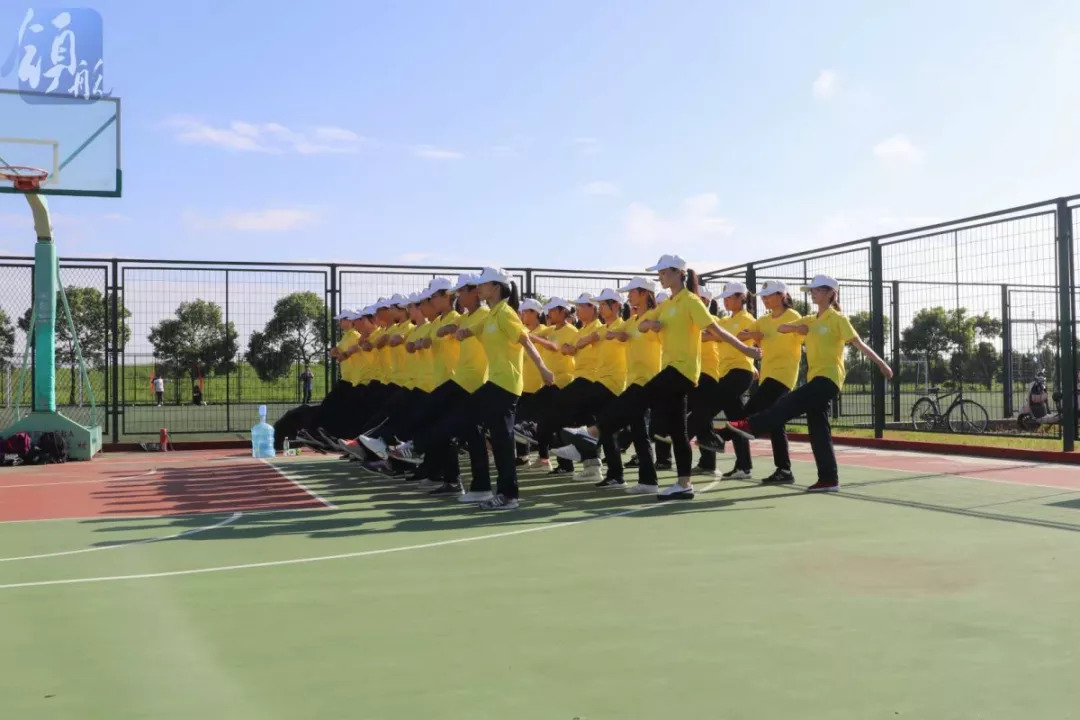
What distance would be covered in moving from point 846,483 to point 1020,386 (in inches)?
479

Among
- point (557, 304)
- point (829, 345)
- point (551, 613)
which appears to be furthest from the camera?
point (557, 304)

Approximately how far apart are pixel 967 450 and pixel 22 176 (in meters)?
13.3

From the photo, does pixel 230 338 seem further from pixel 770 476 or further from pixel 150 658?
pixel 150 658

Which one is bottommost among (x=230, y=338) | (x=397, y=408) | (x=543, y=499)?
(x=543, y=499)

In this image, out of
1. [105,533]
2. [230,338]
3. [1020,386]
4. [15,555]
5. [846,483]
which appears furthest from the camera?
[1020,386]

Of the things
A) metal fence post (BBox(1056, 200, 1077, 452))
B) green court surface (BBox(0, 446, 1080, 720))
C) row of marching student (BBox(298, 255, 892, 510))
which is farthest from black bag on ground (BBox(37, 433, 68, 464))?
metal fence post (BBox(1056, 200, 1077, 452))

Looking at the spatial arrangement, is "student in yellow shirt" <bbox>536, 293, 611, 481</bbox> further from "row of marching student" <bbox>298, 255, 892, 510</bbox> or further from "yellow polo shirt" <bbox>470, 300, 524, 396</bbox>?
"yellow polo shirt" <bbox>470, 300, 524, 396</bbox>

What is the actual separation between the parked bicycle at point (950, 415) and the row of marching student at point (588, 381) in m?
6.48

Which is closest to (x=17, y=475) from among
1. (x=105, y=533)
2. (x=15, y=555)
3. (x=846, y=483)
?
(x=105, y=533)

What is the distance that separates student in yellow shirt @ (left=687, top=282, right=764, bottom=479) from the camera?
411 inches

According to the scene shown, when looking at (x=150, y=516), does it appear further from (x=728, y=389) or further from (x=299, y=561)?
(x=728, y=389)

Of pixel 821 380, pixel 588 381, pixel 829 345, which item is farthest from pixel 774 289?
pixel 588 381

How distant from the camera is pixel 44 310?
13.8 meters

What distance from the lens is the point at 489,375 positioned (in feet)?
28.7
